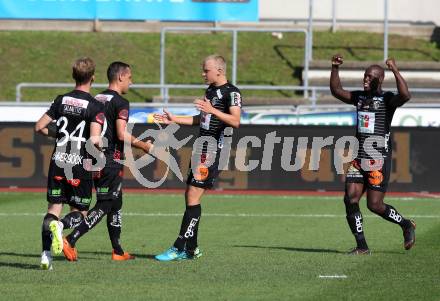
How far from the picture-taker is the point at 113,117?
1251cm

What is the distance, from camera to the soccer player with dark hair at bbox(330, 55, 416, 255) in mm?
13531

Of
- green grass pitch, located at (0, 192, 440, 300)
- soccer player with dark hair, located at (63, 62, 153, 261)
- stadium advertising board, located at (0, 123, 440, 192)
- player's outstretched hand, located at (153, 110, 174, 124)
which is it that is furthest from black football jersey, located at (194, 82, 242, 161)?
stadium advertising board, located at (0, 123, 440, 192)

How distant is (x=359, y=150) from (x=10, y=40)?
25.5 metres

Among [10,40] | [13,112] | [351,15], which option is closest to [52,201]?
[13,112]

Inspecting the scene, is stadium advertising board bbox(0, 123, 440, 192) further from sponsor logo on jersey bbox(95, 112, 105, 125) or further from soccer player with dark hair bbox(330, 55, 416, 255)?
sponsor logo on jersey bbox(95, 112, 105, 125)

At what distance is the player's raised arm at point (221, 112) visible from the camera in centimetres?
1231

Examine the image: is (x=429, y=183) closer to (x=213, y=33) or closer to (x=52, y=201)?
(x=52, y=201)

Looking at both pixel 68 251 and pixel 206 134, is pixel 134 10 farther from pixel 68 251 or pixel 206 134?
pixel 68 251

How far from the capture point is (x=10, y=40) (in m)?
37.5

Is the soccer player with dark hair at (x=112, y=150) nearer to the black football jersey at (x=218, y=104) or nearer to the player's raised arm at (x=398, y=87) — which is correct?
the black football jersey at (x=218, y=104)

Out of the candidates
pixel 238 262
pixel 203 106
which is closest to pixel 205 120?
pixel 203 106

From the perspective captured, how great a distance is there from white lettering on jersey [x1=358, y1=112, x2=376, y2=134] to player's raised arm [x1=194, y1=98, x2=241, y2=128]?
1756 millimetres

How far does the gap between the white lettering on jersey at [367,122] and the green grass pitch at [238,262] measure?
4.62 ft

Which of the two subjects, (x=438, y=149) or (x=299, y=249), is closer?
(x=299, y=249)
